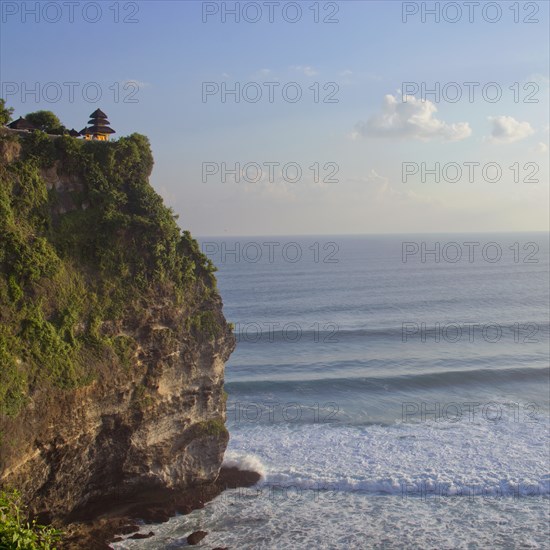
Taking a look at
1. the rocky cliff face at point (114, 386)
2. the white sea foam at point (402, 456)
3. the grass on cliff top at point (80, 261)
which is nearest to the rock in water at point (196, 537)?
the rocky cliff face at point (114, 386)

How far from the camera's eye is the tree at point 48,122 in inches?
946

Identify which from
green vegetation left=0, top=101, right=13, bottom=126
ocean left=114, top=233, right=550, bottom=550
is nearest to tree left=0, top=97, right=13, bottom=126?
green vegetation left=0, top=101, right=13, bottom=126

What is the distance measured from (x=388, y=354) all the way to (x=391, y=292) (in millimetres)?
30318

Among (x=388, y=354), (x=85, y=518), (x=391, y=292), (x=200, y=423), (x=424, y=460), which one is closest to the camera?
(x=85, y=518)

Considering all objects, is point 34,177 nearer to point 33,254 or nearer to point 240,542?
point 33,254

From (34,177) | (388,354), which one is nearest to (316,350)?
(388,354)

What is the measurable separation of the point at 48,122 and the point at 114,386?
Result: 10.9 metres

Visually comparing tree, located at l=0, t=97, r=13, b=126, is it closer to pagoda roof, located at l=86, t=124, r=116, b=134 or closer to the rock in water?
pagoda roof, located at l=86, t=124, r=116, b=134

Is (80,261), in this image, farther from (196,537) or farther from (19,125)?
(196,537)

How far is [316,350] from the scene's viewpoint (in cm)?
4712

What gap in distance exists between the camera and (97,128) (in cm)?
2541

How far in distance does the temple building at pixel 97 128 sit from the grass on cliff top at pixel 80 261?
113 inches

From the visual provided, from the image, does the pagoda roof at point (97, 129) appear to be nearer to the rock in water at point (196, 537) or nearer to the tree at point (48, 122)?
the tree at point (48, 122)

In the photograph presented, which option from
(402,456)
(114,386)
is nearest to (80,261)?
(114,386)
